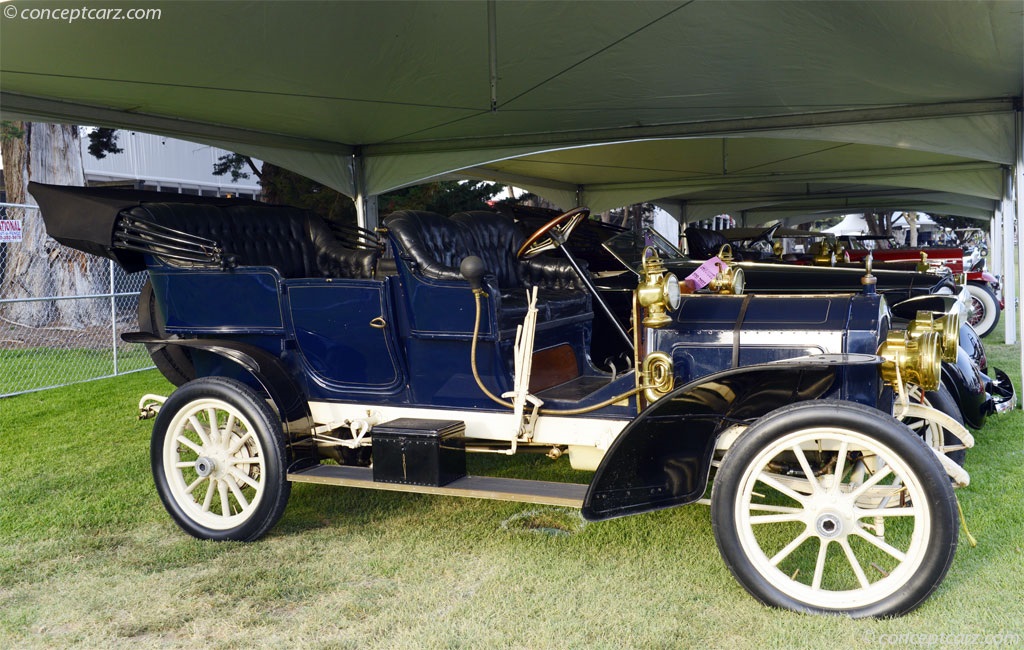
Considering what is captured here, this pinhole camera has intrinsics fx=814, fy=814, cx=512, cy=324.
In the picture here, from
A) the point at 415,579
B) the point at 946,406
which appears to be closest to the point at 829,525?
the point at 415,579

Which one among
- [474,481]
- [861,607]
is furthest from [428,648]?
[861,607]

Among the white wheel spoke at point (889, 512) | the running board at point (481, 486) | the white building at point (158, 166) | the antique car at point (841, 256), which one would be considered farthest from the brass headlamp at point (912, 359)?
the white building at point (158, 166)

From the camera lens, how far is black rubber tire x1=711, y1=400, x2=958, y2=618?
2.35 meters

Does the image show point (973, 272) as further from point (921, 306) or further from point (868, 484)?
point (868, 484)

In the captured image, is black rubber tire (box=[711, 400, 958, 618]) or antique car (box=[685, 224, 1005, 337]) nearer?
black rubber tire (box=[711, 400, 958, 618])

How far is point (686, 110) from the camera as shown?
620 cm

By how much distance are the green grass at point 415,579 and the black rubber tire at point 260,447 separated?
0.07 metres

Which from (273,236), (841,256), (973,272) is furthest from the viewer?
(973,272)

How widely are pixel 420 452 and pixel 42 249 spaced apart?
913 centimetres

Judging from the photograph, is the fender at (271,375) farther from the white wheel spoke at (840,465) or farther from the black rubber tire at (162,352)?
the white wheel spoke at (840,465)

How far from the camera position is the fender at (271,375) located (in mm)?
3330

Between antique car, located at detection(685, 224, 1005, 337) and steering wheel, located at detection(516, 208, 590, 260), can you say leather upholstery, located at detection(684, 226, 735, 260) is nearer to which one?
antique car, located at detection(685, 224, 1005, 337)

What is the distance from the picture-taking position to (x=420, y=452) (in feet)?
10.1

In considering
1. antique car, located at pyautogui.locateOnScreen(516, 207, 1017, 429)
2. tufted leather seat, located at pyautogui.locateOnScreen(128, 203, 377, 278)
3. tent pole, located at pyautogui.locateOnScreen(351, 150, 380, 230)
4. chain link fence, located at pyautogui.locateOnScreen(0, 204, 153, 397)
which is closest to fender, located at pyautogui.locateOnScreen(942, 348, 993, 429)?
antique car, located at pyautogui.locateOnScreen(516, 207, 1017, 429)
